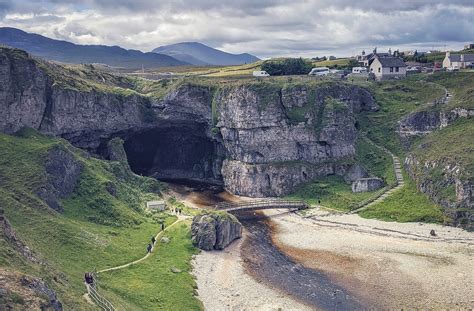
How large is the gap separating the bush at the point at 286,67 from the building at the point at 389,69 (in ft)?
59.8

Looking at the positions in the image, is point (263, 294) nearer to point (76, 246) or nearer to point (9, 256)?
point (76, 246)

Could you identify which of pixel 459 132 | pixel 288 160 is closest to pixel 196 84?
pixel 288 160

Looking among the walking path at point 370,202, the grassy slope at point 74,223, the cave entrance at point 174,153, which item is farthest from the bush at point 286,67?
the grassy slope at point 74,223

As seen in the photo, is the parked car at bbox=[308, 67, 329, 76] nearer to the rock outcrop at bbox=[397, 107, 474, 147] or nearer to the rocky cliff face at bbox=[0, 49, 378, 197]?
the rocky cliff face at bbox=[0, 49, 378, 197]

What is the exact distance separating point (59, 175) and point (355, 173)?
180 ft

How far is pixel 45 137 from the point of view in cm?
8238

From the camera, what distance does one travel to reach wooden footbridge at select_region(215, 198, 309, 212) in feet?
292

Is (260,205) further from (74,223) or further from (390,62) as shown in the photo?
(390,62)

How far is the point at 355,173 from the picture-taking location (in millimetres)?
98875

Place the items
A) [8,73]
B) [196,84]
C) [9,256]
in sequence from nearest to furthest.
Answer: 1. [9,256]
2. [8,73]
3. [196,84]

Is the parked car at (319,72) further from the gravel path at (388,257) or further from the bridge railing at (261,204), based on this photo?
the gravel path at (388,257)

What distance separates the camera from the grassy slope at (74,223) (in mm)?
46969

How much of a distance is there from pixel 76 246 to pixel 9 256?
76.0 feet

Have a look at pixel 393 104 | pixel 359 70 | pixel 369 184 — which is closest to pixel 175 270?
pixel 369 184
